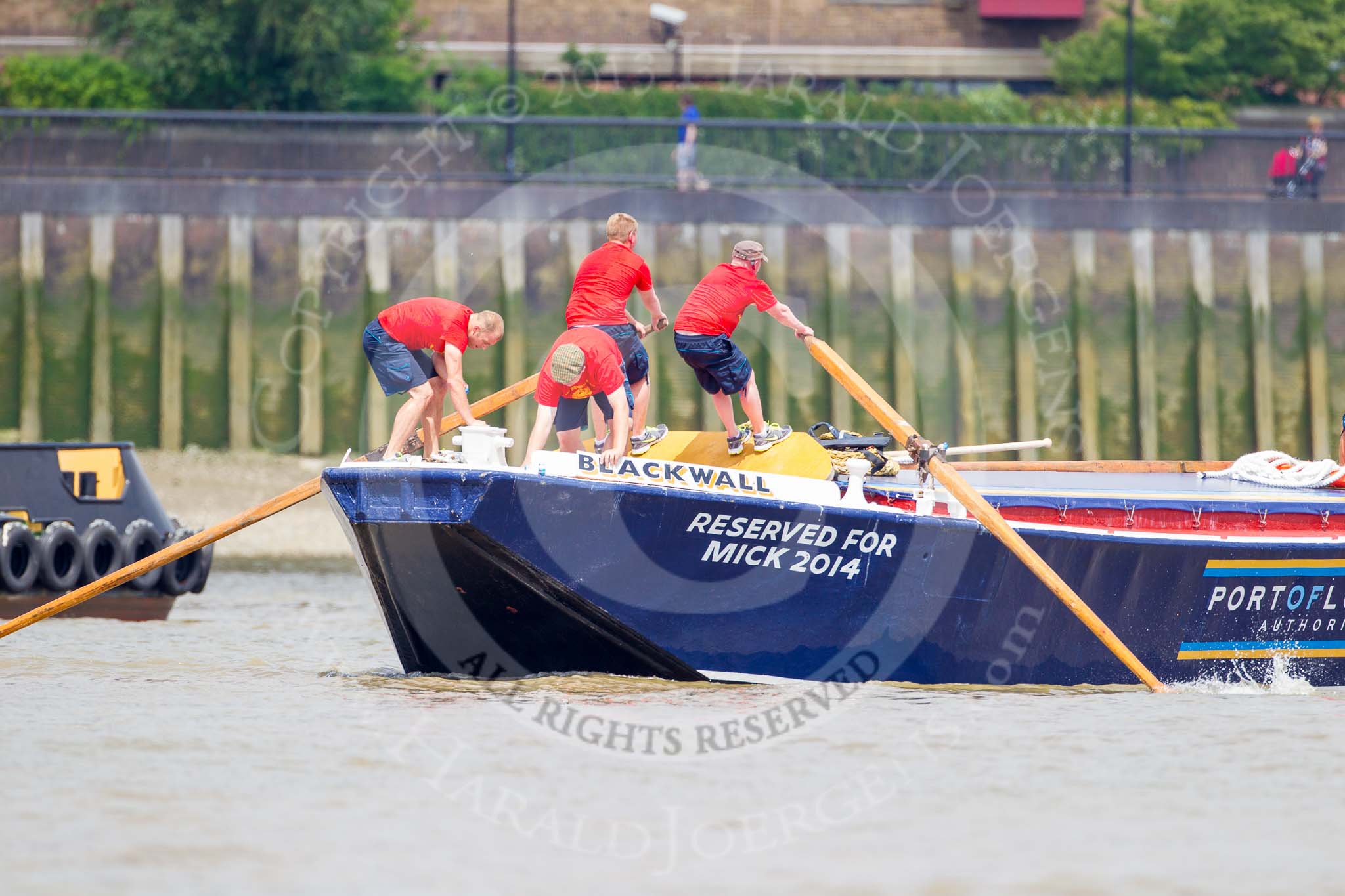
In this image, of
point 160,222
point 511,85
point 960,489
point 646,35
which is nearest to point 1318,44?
point 646,35

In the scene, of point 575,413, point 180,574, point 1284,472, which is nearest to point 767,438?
point 575,413

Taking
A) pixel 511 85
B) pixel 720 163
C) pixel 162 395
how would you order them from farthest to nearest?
1. pixel 511 85
2. pixel 720 163
3. pixel 162 395

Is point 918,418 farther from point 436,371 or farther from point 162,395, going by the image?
point 436,371

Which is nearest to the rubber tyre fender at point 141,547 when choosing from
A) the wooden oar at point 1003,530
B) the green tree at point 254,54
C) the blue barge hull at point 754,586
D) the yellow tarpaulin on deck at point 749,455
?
the blue barge hull at point 754,586

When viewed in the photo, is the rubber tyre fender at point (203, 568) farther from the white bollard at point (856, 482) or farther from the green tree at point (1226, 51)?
the green tree at point (1226, 51)

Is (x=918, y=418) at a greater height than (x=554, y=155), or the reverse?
(x=554, y=155)

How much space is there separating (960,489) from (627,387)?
86.2 inches

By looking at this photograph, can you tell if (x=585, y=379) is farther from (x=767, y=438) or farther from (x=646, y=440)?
(x=767, y=438)

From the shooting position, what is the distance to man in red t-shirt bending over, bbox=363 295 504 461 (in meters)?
11.3

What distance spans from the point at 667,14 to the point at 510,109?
586 cm

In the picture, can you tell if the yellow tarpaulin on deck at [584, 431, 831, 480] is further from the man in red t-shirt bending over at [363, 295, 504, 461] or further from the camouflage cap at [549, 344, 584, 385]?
the man in red t-shirt bending over at [363, 295, 504, 461]

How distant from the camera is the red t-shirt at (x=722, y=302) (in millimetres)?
12141

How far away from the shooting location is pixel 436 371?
11836mm

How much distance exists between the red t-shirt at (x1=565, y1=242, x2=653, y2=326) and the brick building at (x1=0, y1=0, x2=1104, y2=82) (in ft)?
74.1
